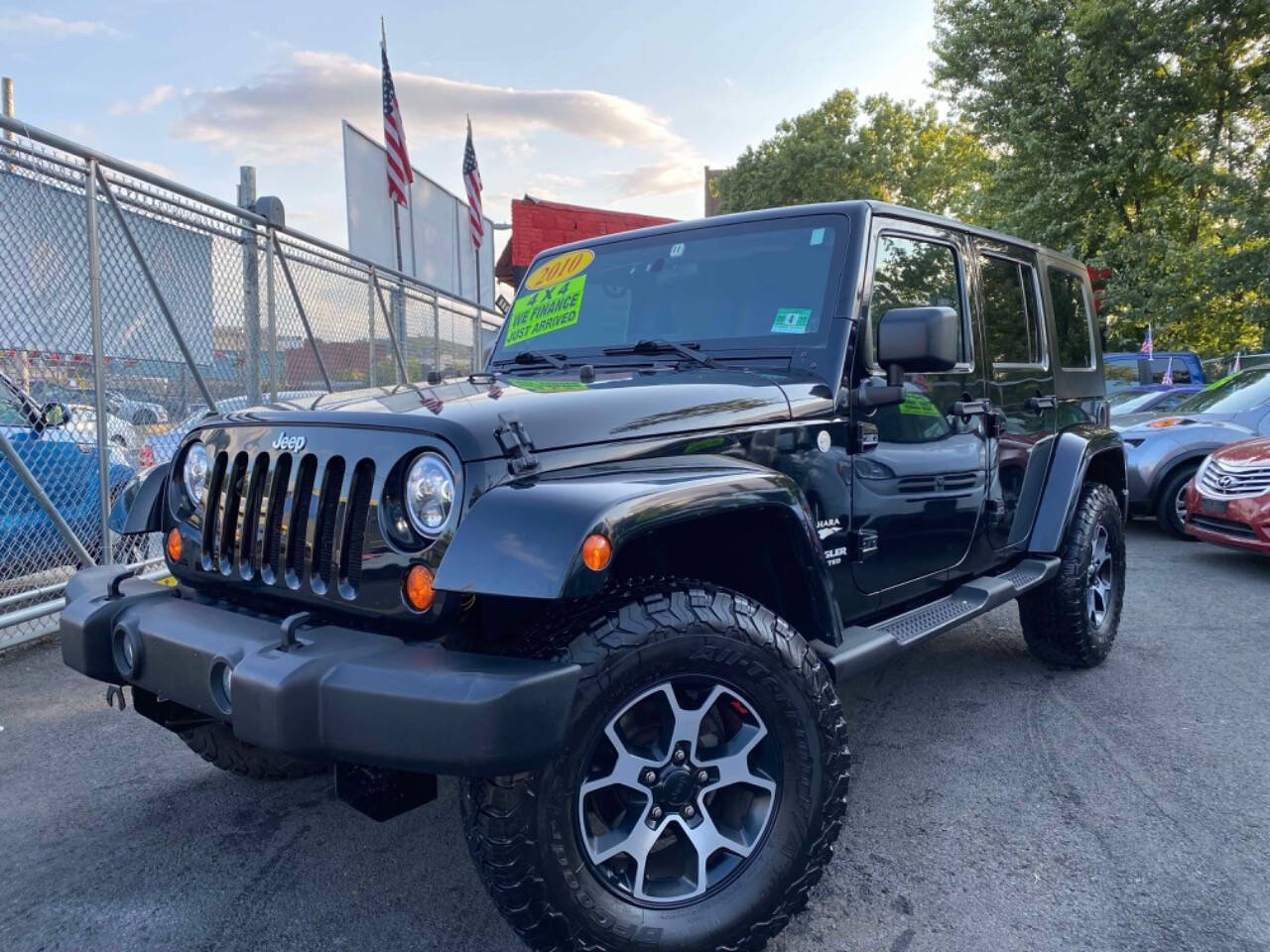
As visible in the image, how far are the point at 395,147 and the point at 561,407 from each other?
9042mm

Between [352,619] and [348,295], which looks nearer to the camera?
[352,619]

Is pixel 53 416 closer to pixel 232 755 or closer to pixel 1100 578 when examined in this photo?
pixel 232 755

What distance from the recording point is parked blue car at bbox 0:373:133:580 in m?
4.50

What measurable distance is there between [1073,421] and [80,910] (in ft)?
14.8

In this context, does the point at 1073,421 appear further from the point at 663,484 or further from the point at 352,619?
the point at 352,619

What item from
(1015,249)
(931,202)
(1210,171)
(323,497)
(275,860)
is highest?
(931,202)

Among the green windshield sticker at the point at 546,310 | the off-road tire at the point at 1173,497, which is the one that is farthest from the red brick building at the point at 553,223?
the green windshield sticker at the point at 546,310

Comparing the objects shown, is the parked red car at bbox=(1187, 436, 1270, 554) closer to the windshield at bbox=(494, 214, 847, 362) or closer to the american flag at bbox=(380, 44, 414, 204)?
the windshield at bbox=(494, 214, 847, 362)

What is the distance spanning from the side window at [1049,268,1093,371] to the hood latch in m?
3.36

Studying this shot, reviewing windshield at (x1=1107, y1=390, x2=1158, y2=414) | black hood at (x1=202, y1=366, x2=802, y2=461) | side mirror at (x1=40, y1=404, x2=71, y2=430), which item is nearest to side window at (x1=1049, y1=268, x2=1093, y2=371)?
black hood at (x1=202, y1=366, x2=802, y2=461)

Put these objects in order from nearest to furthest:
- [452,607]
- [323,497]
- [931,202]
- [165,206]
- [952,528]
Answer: [452,607] < [323,497] < [952,528] < [165,206] < [931,202]

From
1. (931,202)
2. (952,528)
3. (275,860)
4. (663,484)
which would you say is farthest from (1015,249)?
(931,202)

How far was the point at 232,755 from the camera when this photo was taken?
2992mm

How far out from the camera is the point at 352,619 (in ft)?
7.04
